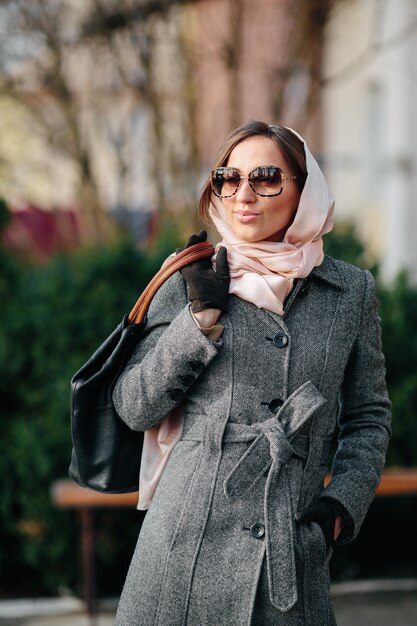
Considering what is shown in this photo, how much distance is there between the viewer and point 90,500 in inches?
200

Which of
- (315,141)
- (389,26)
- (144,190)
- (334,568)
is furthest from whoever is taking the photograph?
(315,141)

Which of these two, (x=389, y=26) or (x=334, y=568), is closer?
(x=334, y=568)

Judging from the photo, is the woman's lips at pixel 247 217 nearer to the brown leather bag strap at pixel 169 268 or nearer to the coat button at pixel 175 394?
the brown leather bag strap at pixel 169 268

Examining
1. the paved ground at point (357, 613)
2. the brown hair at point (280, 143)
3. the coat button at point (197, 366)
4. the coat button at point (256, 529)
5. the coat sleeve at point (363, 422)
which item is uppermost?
the brown hair at point (280, 143)

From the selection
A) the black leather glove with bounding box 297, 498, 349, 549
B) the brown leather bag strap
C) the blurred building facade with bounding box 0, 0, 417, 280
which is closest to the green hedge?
the blurred building facade with bounding box 0, 0, 417, 280

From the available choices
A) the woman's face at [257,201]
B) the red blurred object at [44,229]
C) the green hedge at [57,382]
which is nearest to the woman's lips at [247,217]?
the woman's face at [257,201]

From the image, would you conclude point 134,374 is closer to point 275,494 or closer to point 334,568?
point 275,494

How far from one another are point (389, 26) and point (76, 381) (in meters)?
10.6

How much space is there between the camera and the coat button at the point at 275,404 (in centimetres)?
270

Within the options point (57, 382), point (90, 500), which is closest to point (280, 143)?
point (90, 500)

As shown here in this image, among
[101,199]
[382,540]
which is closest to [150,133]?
[101,199]

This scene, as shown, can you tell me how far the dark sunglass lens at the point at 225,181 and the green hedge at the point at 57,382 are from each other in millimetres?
2981

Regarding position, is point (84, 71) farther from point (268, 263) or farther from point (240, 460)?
point (240, 460)

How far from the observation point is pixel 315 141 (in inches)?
642
